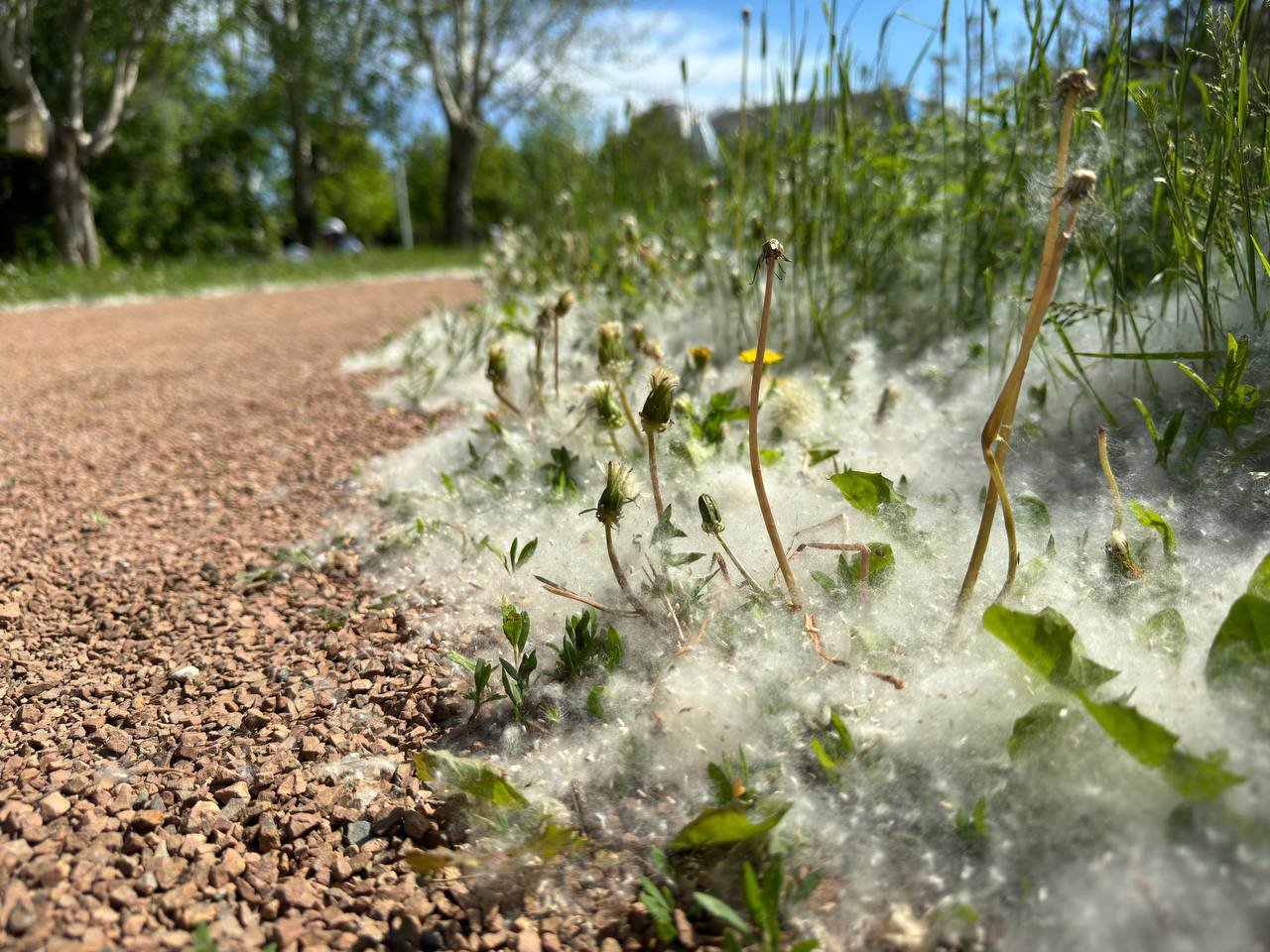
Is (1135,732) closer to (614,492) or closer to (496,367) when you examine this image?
(614,492)

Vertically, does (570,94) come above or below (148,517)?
above

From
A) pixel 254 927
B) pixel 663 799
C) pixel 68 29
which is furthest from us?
pixel 68 29

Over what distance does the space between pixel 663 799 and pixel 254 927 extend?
1.40 ft

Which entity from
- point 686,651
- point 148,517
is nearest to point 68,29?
point 148,517

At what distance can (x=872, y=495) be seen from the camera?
1.27 meters

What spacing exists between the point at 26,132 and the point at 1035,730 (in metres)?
10.6

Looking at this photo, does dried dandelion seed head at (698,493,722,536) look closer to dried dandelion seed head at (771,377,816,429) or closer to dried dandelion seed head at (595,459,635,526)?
dried dandelion seed head at (595,459,635,526)

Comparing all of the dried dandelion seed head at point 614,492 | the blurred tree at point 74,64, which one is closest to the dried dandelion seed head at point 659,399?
the dried dandelion seed head at point 614,492

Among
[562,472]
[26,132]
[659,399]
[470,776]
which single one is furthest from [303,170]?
[470,776]

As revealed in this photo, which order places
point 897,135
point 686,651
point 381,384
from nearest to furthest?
point 686,651 → point 897,135 → point 381,384

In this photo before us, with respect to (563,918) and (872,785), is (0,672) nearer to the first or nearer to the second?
(563,918)

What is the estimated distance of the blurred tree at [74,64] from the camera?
8711 mm

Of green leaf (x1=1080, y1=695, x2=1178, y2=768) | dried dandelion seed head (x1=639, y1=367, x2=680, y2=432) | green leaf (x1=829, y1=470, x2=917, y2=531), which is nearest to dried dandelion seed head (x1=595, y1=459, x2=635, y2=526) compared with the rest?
dried dandelion seed head (x1=639, y1=367, x2=680, y2=432)

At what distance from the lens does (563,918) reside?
88 cm
